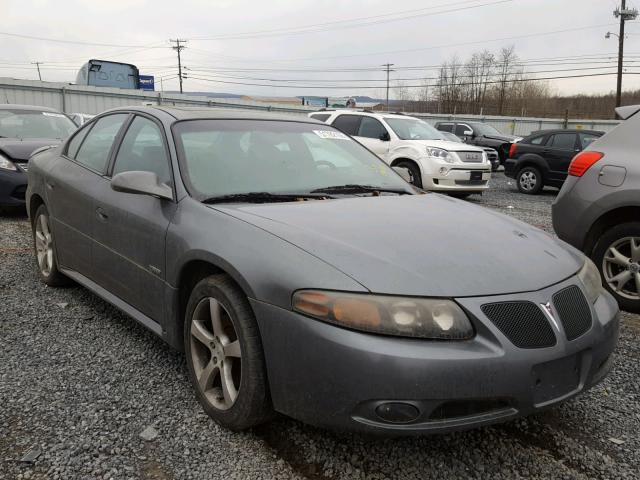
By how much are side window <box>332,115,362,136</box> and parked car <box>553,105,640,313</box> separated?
7.63 metres

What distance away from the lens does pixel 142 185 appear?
276 centimetres

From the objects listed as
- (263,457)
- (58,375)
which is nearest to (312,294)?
(263,457)

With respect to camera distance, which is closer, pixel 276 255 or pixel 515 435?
pixel 276 255

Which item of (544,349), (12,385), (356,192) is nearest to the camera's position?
(544,349)

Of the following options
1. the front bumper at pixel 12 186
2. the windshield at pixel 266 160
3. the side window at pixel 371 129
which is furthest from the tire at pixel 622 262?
the side window at pixel 371 129

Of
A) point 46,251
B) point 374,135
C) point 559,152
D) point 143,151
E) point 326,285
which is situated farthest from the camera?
point 559,152

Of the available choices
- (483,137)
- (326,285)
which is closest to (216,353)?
(326,285)

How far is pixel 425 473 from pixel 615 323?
42.8 inches

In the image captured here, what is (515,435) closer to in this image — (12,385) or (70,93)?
(12,385)

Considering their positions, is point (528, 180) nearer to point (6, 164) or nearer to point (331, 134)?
point (331, 134)

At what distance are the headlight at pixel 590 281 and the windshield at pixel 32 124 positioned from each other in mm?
8044

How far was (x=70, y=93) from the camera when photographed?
82.3 ft

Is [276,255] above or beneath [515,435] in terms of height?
above

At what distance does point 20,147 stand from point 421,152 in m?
7.03
